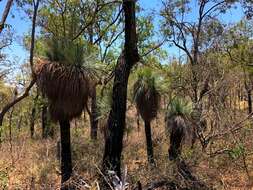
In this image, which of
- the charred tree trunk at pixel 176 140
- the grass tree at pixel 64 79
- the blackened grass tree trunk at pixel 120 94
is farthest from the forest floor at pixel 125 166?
the grass tree at pixel 64 79

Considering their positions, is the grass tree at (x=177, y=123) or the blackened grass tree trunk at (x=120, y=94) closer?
the blackened grass tree trunk at (x=120, y=94)

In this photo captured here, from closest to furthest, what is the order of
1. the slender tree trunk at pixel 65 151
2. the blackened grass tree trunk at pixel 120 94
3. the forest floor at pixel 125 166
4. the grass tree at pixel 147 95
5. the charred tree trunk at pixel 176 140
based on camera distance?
the blackened grass tree trunk at pixel 120 94, the forest floor at pixel 125 166, the slender tree trunk at pixel 65 151, the charred tree trunk at pixel 176 140, the grass tree at pixel 147 95

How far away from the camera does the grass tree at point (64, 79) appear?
8.06m

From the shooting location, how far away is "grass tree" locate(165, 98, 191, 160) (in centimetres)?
1059

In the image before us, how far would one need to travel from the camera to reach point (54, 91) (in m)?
8.12

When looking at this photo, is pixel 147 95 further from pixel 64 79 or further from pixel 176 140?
pixel 64 79

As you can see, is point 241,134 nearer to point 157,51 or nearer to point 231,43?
point 157,51

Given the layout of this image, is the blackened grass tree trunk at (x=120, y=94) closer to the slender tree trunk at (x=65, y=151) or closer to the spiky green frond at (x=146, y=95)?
the slender tree trunk at (x=65, y=151)

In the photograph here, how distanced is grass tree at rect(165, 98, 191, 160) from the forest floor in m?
0.32

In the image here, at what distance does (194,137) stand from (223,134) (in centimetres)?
93

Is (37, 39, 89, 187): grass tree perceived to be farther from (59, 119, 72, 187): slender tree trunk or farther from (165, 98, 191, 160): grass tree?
(165, 98, 191, 160): grass tree

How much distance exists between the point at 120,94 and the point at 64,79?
4.37ft

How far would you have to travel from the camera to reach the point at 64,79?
8062 millimetres

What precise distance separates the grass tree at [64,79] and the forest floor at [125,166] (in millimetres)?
1489
